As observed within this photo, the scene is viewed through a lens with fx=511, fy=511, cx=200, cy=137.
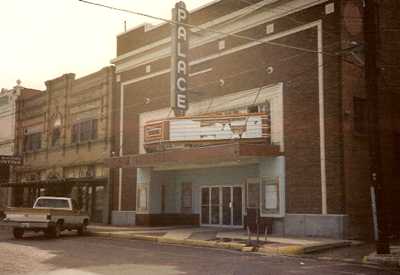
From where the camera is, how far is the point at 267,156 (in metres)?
21.8

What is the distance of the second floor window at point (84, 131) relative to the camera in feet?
114

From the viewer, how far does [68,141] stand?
123ft

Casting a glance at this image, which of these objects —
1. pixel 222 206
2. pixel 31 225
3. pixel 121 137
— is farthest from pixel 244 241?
pixel 121 137

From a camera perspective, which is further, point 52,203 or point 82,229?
point 82,229

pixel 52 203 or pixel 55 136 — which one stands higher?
pixel 55 136

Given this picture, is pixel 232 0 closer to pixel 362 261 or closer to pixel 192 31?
pixel 192 31

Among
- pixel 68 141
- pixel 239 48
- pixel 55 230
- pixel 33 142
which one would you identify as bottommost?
pixel 55 230

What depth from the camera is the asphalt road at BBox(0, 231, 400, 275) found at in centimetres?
1192

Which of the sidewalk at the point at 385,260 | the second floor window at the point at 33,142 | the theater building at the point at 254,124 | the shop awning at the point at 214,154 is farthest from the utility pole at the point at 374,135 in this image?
the second floor window at the point at 33,142

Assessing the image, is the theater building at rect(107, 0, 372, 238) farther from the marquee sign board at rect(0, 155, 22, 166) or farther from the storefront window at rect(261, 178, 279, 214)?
the marquee sign board at rect(0, 155, 22, 166)

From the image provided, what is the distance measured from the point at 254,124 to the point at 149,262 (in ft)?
34.1

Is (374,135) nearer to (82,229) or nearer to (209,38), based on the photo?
(209,38)

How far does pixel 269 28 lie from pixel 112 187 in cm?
1446

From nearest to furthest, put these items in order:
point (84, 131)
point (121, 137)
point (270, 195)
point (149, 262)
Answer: point (149, 262) < point (270, 195) < point (121, 137) < point (84, 131)
